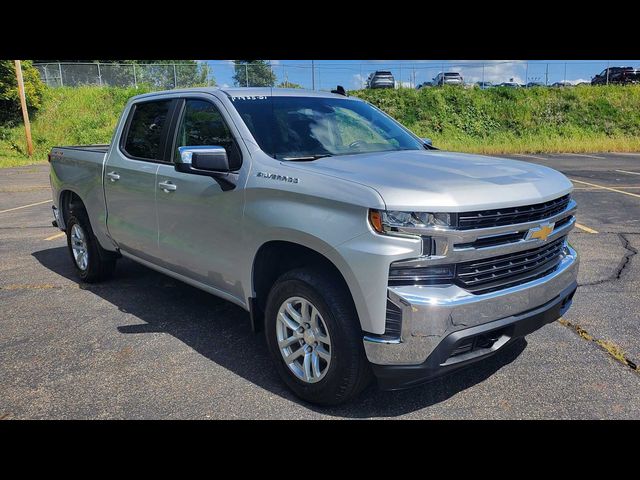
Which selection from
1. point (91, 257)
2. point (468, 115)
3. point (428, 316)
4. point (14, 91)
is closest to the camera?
point (428, 316)

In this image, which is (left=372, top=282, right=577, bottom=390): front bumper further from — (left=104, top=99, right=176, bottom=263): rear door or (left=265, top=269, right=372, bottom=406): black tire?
(left=104, top=99, right=176, bottom=263): rear door

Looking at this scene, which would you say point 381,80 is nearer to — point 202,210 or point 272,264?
point 202,210

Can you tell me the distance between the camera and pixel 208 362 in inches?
152

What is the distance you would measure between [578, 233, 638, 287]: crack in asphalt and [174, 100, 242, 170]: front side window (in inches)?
154

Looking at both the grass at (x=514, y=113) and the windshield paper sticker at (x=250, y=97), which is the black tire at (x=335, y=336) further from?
the grass at (x=514, y=113)

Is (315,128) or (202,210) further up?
(315,128)

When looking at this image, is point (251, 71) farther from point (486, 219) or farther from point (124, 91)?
point (486, 219)

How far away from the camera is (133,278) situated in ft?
19.9

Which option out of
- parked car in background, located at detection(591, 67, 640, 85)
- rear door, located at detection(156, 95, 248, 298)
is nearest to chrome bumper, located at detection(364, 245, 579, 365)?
rear door, located at detection(156, 95, 248, 298)

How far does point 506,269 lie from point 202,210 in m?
2.17

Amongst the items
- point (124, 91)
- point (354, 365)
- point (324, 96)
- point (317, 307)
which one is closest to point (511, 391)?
point (354, 365)

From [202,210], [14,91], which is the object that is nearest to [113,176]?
[202,210]

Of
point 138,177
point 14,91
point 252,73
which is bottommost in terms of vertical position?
point 138,177

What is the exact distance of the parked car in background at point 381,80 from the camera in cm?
3703
